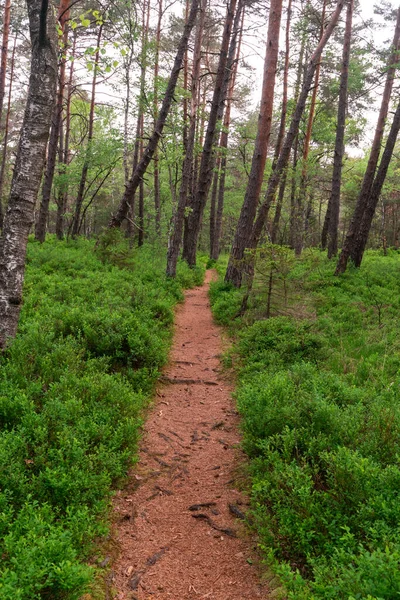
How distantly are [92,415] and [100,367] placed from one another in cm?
136

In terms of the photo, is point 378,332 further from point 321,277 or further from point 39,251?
point 39,251

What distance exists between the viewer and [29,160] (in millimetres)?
5027

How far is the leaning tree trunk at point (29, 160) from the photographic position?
496 centimetres

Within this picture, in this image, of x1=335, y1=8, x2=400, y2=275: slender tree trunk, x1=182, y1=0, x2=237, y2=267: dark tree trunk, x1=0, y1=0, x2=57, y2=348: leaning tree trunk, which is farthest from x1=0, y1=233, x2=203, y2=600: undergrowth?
x1=182, y1=0, x2=237, y2=267: dark tree trunk

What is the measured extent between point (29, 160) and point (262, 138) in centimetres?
757

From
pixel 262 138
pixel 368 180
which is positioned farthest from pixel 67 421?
pixel 368 180

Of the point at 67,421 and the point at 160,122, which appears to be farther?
the point at 160,122

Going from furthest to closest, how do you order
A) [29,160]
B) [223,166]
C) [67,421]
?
[223,166], [29,160], [67,421]

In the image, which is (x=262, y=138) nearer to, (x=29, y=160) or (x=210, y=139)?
(x=210, y=139)

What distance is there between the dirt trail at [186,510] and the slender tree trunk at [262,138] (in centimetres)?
468

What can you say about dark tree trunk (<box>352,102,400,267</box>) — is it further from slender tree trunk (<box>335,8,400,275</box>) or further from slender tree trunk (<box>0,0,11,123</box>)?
slender tree trunk (<box>0,0,11,123</box>)

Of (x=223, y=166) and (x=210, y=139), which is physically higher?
(x=223, y=166)

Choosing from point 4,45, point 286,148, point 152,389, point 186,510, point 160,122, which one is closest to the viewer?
point 186,510

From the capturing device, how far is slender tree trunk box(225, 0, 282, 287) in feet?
33.2
